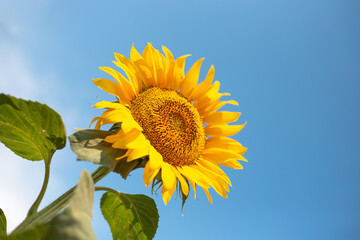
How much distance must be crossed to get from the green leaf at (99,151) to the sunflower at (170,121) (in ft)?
0.21

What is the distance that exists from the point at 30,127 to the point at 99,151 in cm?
51

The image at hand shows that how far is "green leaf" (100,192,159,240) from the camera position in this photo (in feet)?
8.77

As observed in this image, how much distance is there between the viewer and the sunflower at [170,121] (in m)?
2.31

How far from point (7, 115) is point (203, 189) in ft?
4.63

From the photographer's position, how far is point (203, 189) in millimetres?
2533

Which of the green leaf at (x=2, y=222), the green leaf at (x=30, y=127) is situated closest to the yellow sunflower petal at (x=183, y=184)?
the green leaf at (x=30, y=127)

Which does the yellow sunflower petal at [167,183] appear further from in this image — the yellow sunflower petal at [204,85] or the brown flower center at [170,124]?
the yellow sunflower petal at [204,85]

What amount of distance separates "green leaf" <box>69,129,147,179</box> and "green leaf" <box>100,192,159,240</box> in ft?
1.49

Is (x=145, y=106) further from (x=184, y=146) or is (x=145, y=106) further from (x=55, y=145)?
(x=55, y=145)

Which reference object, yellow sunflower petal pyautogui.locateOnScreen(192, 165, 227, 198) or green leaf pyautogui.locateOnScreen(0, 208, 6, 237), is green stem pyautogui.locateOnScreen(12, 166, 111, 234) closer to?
green leaf pyautogui.locateOnScreen(0, 208, 6, 237)

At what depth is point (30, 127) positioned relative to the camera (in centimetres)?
231

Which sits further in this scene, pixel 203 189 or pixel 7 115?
pixel 203 189

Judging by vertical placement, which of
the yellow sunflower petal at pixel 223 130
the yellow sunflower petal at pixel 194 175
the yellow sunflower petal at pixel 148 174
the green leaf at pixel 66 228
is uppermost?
the yellow sunflower petal at pixel 223 130

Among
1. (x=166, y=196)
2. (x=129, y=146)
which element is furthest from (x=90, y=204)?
(x=166, y=196)
